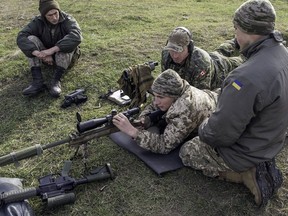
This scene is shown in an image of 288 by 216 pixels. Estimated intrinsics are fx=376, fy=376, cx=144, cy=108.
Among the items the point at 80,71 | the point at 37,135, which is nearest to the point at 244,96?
the point at 37,135

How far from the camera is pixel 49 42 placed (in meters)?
7.67

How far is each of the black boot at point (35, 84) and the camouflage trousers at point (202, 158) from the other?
3.40m

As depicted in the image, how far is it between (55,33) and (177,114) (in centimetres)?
375

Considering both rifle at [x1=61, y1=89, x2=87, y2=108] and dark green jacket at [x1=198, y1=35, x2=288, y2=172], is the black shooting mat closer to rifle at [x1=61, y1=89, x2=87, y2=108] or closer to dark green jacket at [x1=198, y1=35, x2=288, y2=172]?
dark green jacket at [x1=198, y1=35, x2=288, y2=172]

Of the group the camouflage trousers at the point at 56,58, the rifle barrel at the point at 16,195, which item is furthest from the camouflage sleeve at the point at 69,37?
the rifle barrel at the point at 16,195

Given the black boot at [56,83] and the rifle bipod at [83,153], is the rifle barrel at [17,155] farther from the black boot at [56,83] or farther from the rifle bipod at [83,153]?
the black boot at [56,83]

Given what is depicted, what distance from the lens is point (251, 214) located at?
15.0ft

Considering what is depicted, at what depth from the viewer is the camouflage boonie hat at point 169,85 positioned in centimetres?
502

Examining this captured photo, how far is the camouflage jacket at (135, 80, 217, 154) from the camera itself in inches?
199

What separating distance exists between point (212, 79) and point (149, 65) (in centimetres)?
113

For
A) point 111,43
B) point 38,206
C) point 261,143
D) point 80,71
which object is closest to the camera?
point 261,143

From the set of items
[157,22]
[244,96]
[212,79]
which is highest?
[244,96]

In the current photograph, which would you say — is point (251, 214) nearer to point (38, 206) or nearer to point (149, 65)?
point (38, 206)

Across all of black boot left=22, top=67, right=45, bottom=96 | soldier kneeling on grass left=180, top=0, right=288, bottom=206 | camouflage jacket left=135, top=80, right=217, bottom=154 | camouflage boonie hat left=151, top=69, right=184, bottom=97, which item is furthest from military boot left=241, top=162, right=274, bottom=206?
black boot left=22, top=67, right=45, bottom=96
